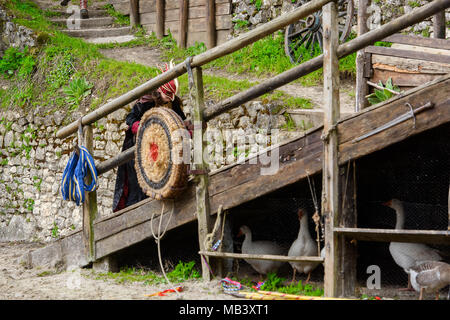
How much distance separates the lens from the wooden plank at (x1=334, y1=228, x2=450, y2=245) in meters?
3.75

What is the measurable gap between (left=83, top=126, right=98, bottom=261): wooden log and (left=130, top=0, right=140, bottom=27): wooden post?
8.07 m

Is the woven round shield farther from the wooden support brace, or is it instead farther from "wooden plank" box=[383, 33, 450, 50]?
"wooden plank" box=[383, 33, 450, 50]

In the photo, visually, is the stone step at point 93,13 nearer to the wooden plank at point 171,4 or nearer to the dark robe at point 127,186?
the wooden plank at point 171,4

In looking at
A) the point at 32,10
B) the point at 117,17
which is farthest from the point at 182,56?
the point at 32,10

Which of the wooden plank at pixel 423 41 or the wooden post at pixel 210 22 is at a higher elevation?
the wooden post at pixel 210 22

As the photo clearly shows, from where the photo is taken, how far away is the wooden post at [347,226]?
13.6 feet

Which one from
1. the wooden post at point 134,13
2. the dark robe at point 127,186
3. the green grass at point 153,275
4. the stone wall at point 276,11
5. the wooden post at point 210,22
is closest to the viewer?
the green grass at point 153,275

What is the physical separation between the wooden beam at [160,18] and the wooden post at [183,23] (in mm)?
715

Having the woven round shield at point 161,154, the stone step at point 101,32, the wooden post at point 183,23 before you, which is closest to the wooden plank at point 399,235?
the woven round shield at point 161,154

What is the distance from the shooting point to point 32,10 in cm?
1386

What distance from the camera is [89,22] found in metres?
13.8

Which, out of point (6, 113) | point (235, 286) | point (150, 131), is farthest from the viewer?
point (6, 113)

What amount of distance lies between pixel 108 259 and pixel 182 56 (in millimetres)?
6887
